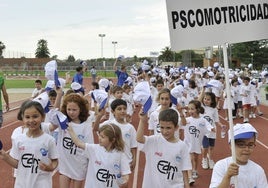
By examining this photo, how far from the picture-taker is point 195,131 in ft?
27.1

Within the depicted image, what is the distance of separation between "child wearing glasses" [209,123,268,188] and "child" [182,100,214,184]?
481 centimetres

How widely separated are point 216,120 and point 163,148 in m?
4.83

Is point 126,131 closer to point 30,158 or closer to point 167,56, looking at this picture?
point 30,158

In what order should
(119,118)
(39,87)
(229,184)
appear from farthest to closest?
(39,87) → (119,118) → (229,184)

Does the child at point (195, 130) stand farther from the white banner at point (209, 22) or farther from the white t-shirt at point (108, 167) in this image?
the white banner at point (209, 22)

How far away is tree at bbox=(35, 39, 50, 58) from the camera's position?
4936 inches

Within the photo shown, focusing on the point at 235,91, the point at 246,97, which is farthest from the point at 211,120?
the point at 235,91

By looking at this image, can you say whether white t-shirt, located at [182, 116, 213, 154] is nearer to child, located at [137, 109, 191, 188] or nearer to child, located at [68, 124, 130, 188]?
child, located at [137, 109, 191, 188]

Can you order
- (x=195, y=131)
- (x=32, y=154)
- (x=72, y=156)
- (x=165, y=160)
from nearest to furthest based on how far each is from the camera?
(x=32, y=154)
(x=165, y=160)
(x=72, y=156)
(x=195, y=131)

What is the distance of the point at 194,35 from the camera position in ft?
11.9

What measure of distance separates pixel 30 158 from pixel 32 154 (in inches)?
1.8

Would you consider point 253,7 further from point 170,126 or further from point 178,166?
point 178,166

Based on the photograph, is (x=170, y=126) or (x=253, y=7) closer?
(x=253, y=7)

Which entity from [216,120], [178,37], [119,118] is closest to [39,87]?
[216,120]
